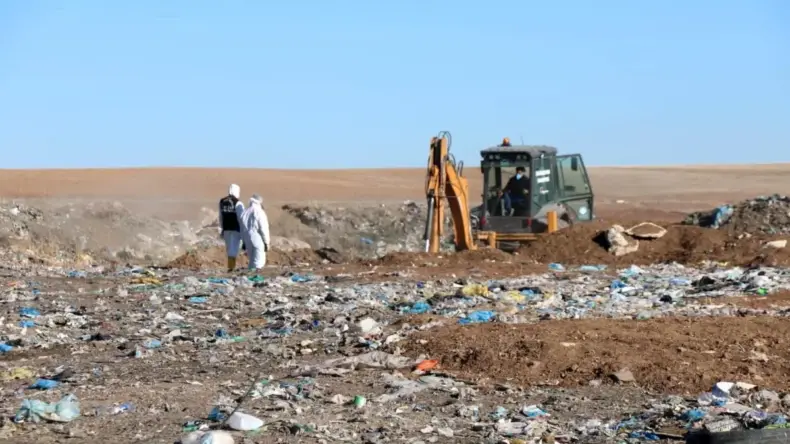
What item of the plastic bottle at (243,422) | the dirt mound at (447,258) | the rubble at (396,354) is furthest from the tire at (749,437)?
the dirt mound at (447,258)

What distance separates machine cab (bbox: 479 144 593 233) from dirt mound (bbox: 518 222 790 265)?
0.80 meters

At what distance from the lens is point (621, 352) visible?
8.46 metres

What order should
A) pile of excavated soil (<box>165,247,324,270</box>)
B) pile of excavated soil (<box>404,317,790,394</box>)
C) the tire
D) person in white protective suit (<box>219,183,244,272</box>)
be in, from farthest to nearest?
pile of excavated soil (<box>165,247,324,270</box>), person in white protective suit (<box>219,183,244,272</box>), pile of excavated soil (<box>404,317,790,394</box>), the tire

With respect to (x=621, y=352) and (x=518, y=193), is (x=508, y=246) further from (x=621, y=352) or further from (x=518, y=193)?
(x=621, y=352)

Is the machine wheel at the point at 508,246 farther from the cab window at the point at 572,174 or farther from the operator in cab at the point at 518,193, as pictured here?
the cab window at the point at 572,174

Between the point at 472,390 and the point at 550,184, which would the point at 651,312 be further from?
the point at 550,184

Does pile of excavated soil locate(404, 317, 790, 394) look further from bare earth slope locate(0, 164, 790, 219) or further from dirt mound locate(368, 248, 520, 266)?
bare earth slope locate(0, 164, 790, 219)

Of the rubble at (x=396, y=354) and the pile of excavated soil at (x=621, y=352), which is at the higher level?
the pile of excavated soil at (x=621, y=352)

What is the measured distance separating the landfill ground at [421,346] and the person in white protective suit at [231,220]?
1.05 metres

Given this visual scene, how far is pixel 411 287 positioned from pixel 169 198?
29777mm

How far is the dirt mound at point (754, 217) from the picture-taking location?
2303 cm

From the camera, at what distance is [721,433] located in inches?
232

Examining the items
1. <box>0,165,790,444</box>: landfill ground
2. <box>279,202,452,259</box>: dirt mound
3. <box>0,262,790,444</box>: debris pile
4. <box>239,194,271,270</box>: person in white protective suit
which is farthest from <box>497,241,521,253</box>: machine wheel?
<box>0,262,790,444</box>: debris pile

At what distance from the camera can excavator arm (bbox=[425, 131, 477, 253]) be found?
749 inches
